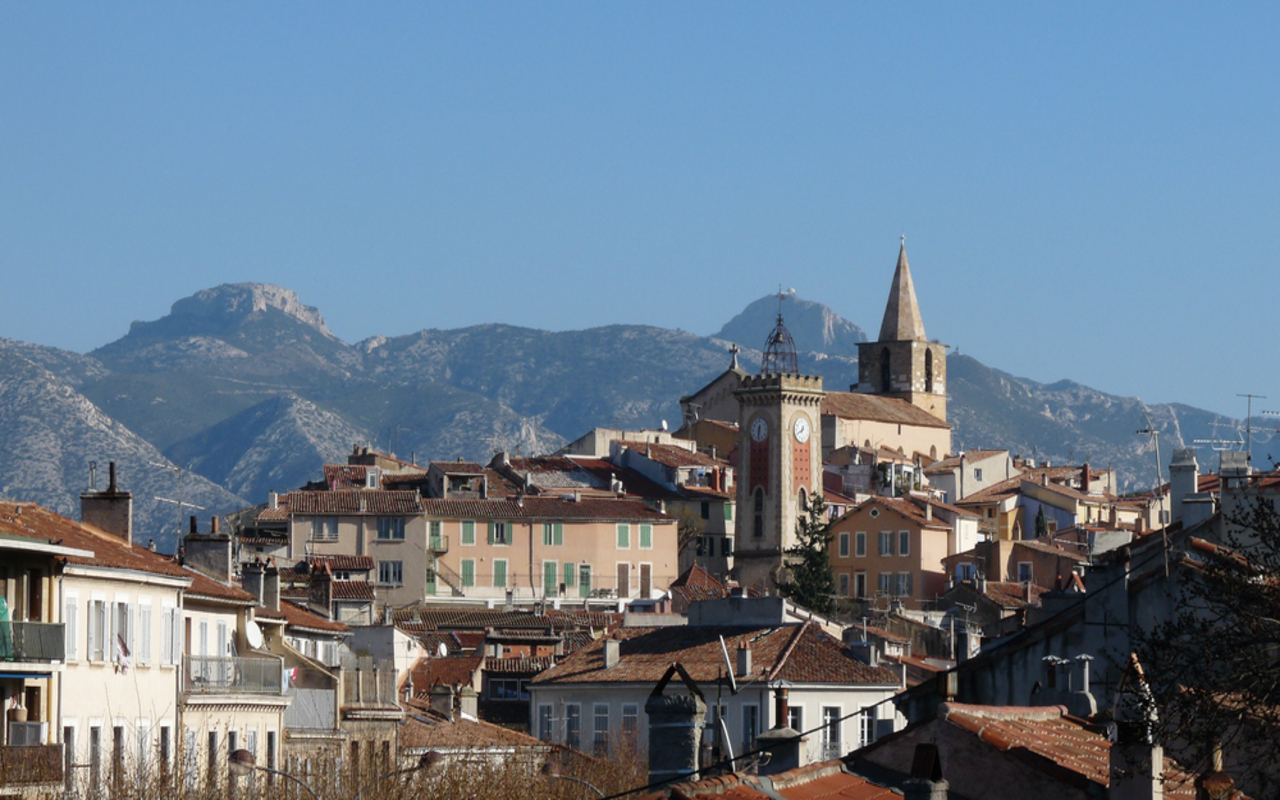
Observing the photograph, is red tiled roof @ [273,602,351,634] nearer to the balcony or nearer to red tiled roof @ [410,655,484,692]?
red tiled roof @ [410,655,484,692]

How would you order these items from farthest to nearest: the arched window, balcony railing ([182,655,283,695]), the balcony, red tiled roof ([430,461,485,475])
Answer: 1. the arched window
2. red tiled roof ([430,461,485,475])
3. balcony railing ([182,655,283,695])
4. the balcony

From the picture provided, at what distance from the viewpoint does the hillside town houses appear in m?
24.8

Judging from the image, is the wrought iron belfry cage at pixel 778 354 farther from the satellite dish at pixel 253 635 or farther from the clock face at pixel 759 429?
the satellite dish at pixel 253 635

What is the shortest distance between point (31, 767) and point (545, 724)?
28.9 meters

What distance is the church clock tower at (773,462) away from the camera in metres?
120

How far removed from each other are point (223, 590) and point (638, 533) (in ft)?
224

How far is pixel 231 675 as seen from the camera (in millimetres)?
37062

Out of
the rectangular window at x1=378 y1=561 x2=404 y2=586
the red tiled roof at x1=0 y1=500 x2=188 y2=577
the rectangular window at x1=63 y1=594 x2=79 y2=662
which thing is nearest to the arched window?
the rectangular window at x1=378 y1=561 x2=404 y2=586

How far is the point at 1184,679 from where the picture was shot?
A: 1970cm

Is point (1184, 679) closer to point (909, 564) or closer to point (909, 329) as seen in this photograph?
point (909, 564)

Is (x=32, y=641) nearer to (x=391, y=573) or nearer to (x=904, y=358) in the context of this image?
Answer: (x=391, y=573)

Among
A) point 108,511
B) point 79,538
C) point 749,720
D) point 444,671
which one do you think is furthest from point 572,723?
point 79,538

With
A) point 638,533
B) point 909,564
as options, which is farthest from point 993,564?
point 638,533

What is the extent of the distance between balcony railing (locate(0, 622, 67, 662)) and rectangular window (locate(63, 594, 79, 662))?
828 millimetres
